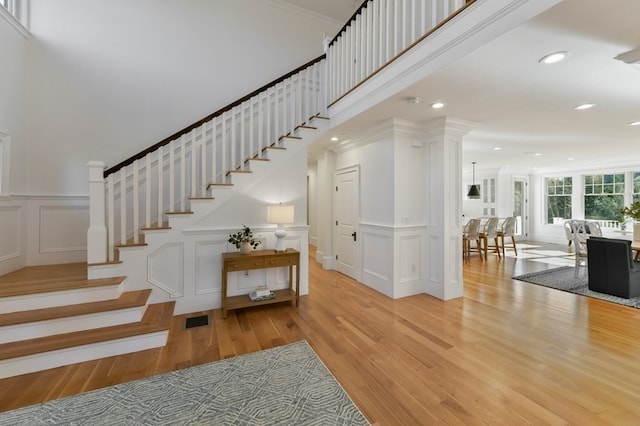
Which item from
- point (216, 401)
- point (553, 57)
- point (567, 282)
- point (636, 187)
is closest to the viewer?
point (216, 401)

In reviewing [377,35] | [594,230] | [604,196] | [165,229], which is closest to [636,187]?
[604,196]

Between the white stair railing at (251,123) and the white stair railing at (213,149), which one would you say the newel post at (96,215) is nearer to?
the white stair railing at (251,123)

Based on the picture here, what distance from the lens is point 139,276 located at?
309cm

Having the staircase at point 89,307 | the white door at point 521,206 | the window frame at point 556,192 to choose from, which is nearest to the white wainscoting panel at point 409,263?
the staircase at point 89,307

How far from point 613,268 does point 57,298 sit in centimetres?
715

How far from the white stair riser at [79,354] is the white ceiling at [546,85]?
3.62m

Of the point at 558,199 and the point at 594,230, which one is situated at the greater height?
the point at 558,199

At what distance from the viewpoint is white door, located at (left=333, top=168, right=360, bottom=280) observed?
189 inches

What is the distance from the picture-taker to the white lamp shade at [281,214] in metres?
3.45

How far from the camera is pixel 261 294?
3473 millimetres

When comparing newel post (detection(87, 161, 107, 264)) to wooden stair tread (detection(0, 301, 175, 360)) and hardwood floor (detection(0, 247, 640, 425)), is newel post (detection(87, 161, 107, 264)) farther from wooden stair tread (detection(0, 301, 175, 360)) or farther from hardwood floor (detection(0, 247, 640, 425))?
hardwood floor (detection(0, 247, 640, 425))

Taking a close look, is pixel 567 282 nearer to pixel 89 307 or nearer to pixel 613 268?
pixel 613 268

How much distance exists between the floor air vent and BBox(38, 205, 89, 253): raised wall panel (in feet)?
6.67

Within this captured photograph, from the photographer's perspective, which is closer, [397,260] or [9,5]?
[9,5]
